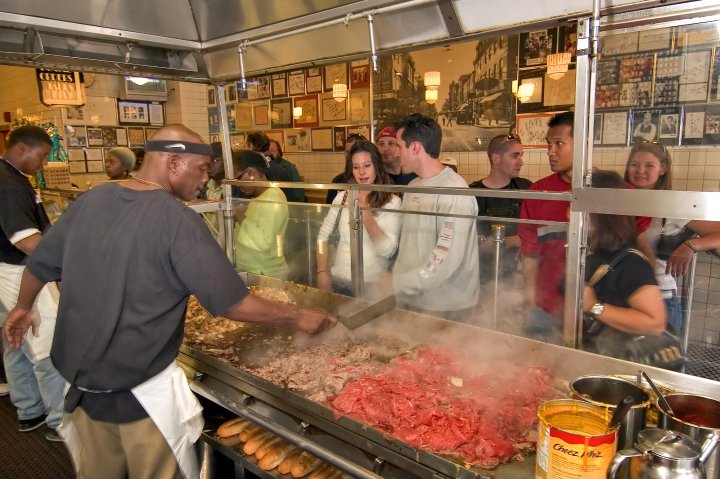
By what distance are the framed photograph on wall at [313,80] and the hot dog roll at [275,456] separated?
781 centimetres

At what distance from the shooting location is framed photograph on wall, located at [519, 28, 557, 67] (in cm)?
646

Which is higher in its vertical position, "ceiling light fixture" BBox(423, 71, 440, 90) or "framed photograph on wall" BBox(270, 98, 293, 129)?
"ceiling light fixture" BBox(423, 71, 440, 90)

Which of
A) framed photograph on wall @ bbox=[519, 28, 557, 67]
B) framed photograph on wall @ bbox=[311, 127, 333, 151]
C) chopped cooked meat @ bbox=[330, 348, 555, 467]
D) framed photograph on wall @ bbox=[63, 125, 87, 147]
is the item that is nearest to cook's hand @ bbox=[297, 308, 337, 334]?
chopped cooked meat @ bbox=[330, 348, 555, 467]

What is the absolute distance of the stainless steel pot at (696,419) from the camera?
4.01 feet

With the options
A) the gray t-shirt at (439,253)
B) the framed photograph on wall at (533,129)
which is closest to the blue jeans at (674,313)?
the gray t-shirt at (439,253)

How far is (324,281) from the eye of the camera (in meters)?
3.68

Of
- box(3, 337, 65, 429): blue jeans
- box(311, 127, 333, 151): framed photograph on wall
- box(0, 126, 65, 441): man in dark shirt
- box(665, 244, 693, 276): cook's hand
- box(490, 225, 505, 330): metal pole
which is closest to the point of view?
box(490, 225, 505, 330): metal pole

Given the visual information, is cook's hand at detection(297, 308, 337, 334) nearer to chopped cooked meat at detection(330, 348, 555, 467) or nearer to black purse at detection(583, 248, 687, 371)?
chopped cooked meat at detection(330, 348, 555, 467)

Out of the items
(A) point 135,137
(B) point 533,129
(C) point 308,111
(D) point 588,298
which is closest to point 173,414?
(D) point 588,298

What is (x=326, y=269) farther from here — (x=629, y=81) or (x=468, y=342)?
(x=629, y=81)

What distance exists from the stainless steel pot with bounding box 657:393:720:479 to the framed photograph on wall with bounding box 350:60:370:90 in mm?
7672

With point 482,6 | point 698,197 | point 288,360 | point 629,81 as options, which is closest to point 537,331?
point 698,197

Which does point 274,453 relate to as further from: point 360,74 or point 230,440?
point 360,74

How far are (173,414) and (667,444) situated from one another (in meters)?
1.88
